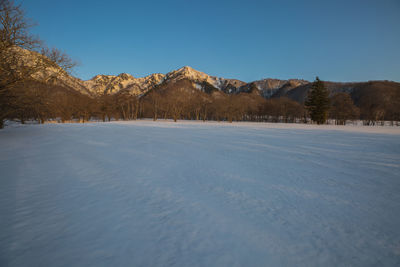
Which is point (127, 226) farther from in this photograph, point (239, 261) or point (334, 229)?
point (334, 229)

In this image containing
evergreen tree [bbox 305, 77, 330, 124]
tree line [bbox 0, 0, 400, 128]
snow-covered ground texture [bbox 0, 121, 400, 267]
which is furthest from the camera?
evergreen tree [bbox 305, 77, 330, 124]

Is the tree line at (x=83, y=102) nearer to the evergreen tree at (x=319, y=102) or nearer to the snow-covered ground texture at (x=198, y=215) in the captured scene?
the evergreen tree at (x=319, y=102)

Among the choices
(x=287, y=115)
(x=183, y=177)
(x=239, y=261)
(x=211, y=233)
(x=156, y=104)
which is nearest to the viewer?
(x=239, y=261)

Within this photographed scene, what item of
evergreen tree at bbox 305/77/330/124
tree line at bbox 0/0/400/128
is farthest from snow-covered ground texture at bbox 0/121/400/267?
evergreen tree at bbox 305/77/330/124

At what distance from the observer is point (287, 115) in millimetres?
74812

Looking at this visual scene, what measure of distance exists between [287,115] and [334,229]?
8246cm

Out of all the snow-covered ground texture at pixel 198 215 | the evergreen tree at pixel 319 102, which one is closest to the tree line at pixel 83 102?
the evergreen tree at pixel 319 102

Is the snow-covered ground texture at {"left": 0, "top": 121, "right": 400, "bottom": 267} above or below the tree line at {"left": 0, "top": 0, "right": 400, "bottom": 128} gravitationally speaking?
below

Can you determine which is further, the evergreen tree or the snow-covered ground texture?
the evergreen tree

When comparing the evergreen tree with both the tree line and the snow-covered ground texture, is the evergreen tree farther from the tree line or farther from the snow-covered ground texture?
the snow-covered ground texture

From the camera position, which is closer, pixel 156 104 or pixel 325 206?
pixel 325 206

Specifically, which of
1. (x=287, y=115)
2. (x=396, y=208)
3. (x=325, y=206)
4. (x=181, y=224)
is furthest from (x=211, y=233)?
(x=287, y=115)

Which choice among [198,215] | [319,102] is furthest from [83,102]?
[319,102]

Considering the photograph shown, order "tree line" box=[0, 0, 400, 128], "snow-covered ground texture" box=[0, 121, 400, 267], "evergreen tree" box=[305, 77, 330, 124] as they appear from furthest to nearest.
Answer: "evergreen tree" box=[305, 77, 330, 124], "tree line" box=[0, 0, 400, 128], "snow-covered ground texture" box=[0, 121, 400, 267]
